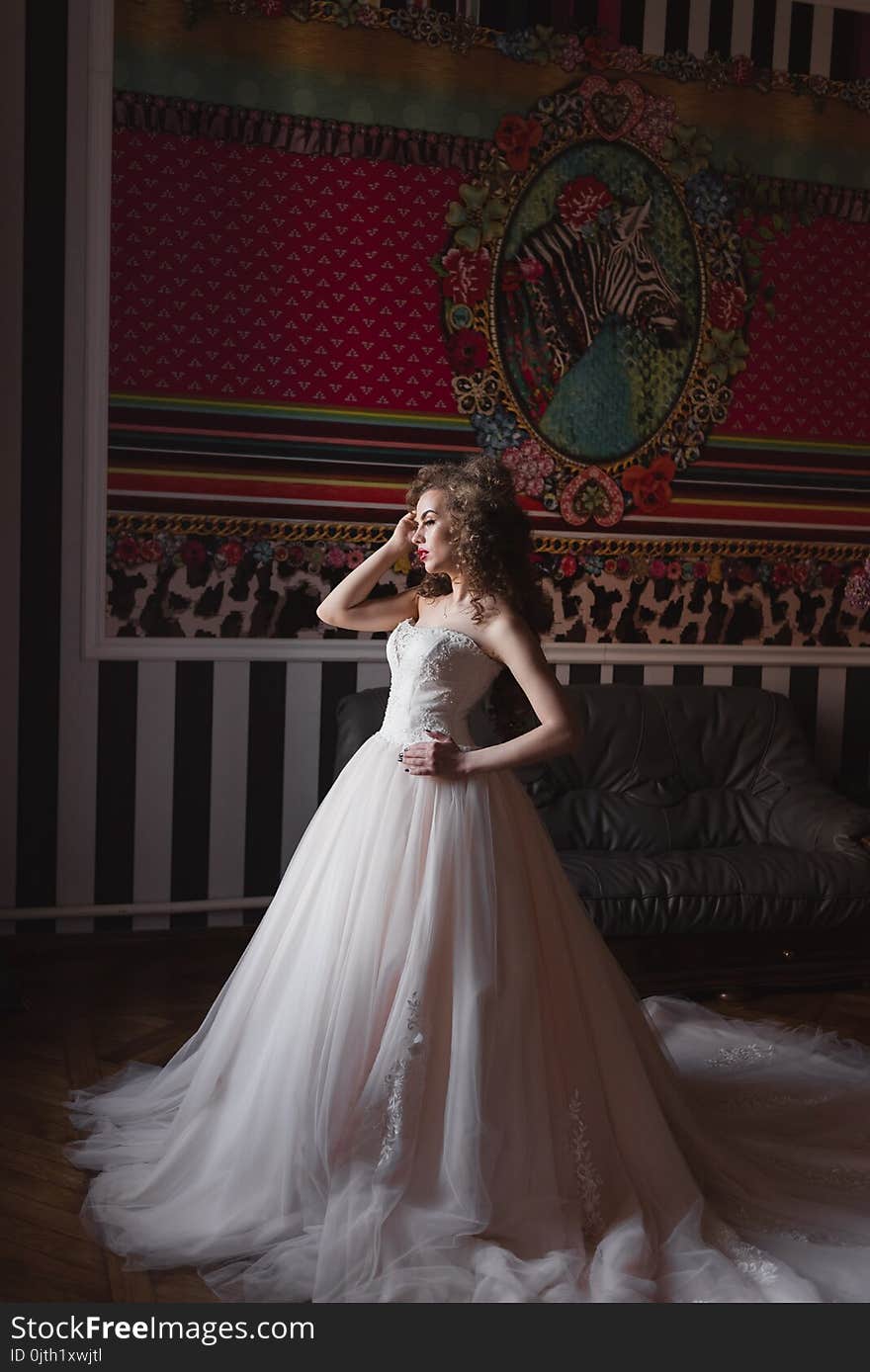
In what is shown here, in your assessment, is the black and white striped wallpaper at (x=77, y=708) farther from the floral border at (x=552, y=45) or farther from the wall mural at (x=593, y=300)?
the wall mural at (x=593, y=300)

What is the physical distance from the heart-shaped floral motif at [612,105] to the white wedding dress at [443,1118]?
102 inches

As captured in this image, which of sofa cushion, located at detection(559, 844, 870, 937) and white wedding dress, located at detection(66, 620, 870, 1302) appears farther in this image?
sofa cushion, located at detection(559, 844, 870, 937)

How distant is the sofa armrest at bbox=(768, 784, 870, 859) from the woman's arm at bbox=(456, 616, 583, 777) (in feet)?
6.09

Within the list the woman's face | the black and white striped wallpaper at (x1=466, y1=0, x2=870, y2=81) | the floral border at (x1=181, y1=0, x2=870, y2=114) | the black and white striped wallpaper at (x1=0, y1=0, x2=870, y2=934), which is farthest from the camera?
the black and white striped wallpaper at (x1=466, y1=0, x2=870, y2=81)

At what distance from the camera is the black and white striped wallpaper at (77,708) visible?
3.87 metres

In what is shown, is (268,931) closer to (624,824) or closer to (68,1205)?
(68,1205)

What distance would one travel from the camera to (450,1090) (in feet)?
7.54

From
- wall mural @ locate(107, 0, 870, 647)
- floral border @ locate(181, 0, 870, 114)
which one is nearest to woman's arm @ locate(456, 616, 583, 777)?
wall mural @ locate(107, 0, 870, 647)

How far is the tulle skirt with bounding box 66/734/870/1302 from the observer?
2.18m

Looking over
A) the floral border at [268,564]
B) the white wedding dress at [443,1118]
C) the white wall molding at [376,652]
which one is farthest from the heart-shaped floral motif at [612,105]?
the white wedding dress at [443,1118]

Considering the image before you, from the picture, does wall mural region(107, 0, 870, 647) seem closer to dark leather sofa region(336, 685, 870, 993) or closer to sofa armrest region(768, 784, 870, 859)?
dark leather sofa region(336, 685, 870, 993)

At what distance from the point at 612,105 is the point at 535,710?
9.26 ft

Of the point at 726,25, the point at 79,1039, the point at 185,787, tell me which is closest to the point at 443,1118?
the point at 79,1039

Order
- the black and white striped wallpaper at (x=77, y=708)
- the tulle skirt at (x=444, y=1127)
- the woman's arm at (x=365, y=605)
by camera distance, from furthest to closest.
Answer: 1. the black and white striped wallpaper at (x=77, y=708)
2. the woman's arm at (x=365, y=605)
3. the tulle skirt at (x=444, y=1127)
